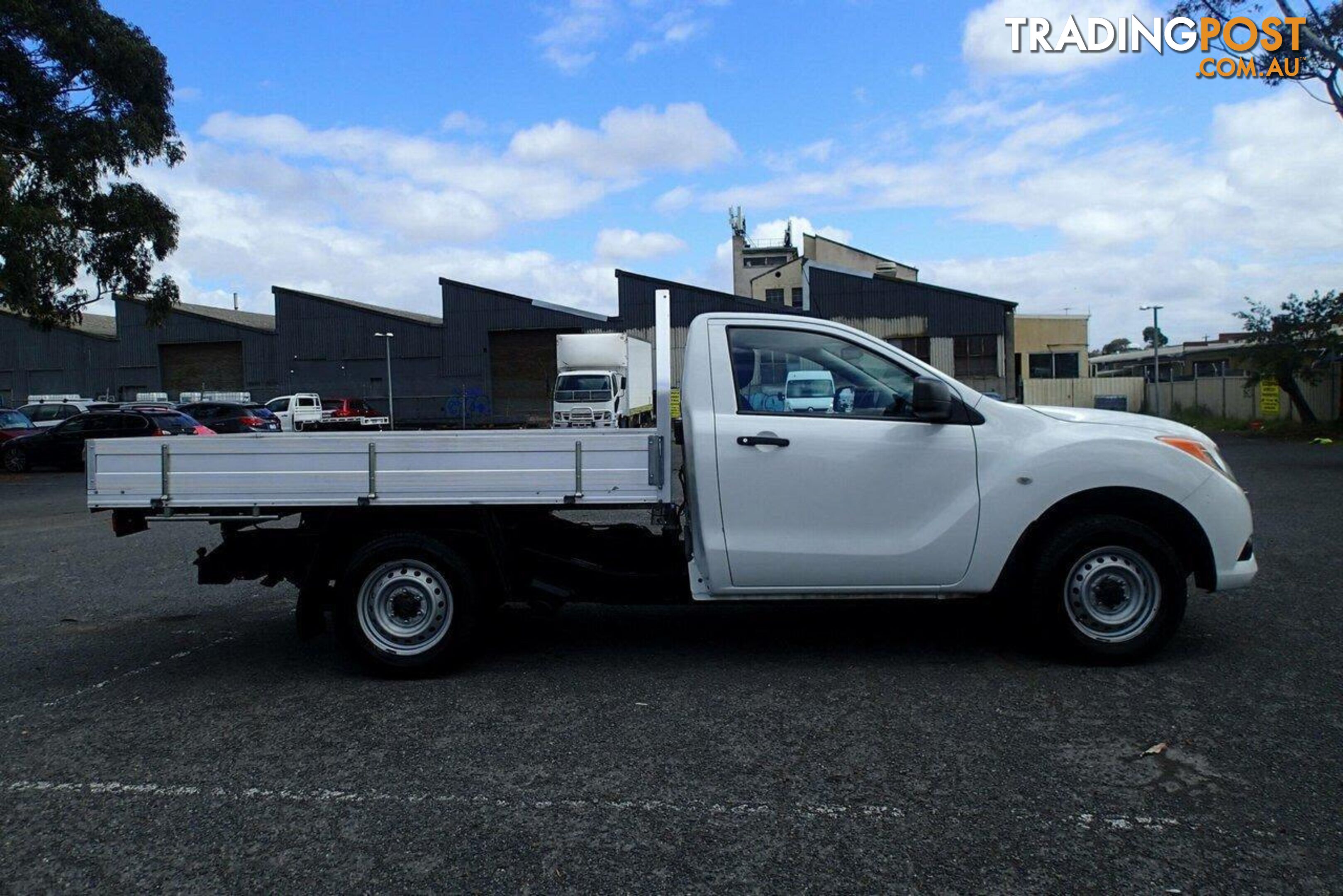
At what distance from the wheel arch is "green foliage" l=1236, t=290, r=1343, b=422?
2656 centimetres

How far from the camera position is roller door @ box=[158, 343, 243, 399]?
5300cm

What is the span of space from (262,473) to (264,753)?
1628mm

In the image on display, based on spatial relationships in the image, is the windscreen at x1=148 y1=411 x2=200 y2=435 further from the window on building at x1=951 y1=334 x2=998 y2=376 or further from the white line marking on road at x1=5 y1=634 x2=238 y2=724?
the window on building at x1=951 y1=334 x2=998 y2=376

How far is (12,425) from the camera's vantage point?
2611cm

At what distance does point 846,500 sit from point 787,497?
0.32 m

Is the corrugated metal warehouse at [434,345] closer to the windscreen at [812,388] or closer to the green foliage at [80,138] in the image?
the green foliage at [80,138]

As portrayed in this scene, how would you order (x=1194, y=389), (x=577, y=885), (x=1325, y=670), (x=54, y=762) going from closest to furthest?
(x=577, y=885), (x=54, y=762), (x=1325, y=670), (x=1194, y=389)

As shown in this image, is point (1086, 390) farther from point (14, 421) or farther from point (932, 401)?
point (932, 401)

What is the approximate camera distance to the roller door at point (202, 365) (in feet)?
174

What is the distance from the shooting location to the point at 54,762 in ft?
14.5

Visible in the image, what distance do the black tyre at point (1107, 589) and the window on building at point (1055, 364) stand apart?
5509 centimetres

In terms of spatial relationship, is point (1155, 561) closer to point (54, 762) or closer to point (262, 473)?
point (262, 473)

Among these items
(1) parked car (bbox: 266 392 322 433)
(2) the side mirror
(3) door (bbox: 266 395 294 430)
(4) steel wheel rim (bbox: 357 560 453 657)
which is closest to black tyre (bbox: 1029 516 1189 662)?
(2) the side mirror

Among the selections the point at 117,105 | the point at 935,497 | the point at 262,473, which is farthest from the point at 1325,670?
the point at 117,105
